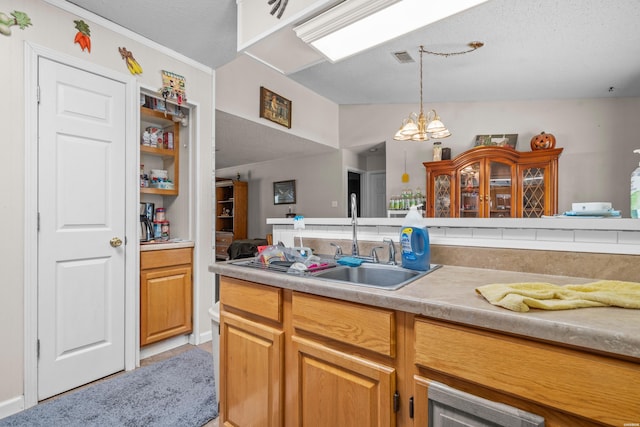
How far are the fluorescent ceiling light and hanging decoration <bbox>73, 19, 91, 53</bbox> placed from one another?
138 cm

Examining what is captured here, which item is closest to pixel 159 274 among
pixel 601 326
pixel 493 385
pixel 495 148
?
pixel 493 385

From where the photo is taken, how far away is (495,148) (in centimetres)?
388

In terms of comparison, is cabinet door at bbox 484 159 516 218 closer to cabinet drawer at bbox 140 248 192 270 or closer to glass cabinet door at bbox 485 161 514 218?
glass cabinet door at bbox 485 161 514 218

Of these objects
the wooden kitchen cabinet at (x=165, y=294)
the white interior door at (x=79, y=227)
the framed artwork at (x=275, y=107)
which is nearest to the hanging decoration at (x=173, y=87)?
the white interior door at (x=79, y=227)

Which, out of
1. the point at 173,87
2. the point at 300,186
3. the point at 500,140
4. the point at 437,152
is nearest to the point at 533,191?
the point at 500,140

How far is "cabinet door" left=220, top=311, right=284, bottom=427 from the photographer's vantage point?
1.19 meters

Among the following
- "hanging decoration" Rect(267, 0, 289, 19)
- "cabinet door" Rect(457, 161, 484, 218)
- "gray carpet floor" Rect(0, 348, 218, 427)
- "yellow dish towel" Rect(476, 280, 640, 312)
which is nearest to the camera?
"yellow dish towel" Rect(476, 280, 640, 312)

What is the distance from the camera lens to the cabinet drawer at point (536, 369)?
23.8 inches

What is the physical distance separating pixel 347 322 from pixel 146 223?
217 centimetres

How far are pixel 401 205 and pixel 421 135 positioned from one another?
1.77 meters

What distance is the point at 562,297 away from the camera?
0.79m

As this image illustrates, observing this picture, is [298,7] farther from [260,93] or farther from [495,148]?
[495,148]

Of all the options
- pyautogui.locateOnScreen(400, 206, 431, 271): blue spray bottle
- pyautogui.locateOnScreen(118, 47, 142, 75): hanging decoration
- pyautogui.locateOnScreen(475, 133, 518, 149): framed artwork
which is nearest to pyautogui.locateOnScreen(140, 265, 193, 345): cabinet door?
pyautogui.locateOnScreen(118, 47, 142, 75): hanging decoration

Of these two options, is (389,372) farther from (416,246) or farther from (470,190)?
(470,190)
